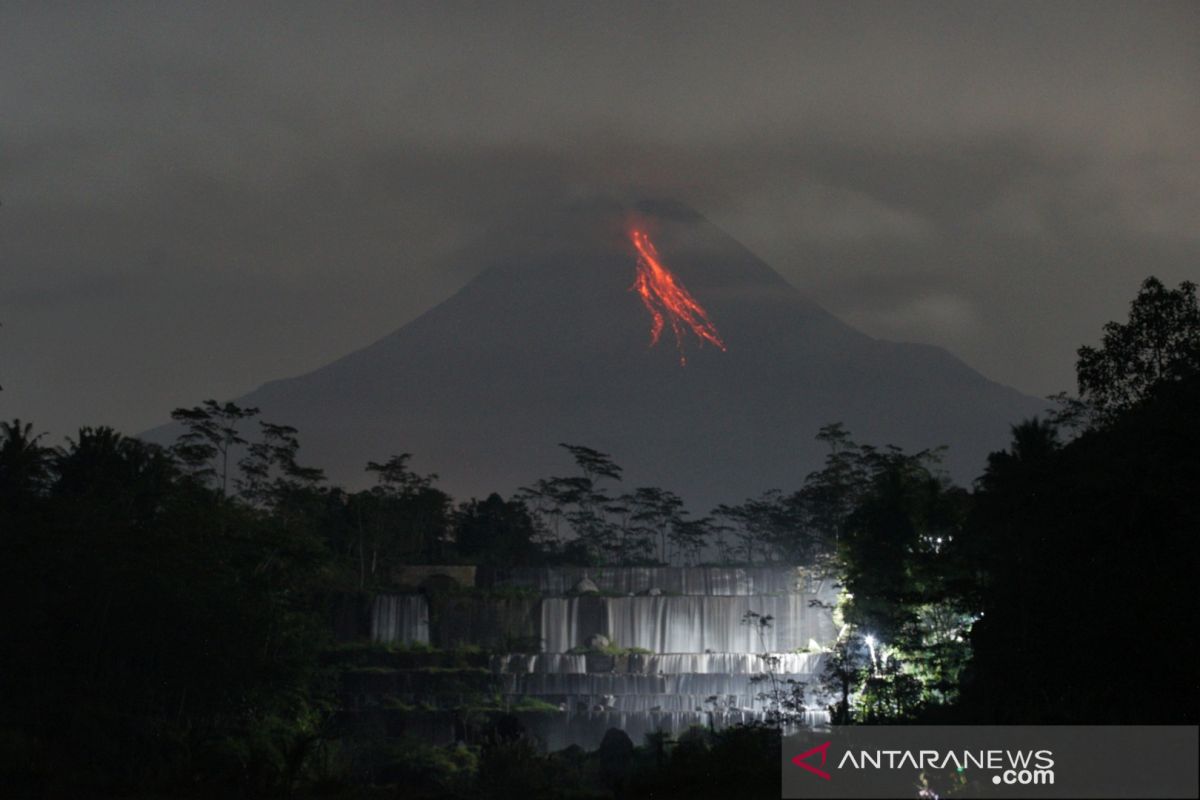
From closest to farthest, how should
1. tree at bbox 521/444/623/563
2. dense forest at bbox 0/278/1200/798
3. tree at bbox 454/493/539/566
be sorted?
dense forest at bbox 0/278/1200/798, tree at bbox 454/493/539/566, tree at bbox 521/444/623/563

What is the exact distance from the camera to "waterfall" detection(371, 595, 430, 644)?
193 ft

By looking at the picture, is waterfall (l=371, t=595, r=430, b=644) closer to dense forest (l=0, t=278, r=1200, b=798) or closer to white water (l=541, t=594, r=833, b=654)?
dense forest (l=0, t=278, r=1200, b=798)

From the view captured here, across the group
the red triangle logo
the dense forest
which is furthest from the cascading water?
the red triangle logo

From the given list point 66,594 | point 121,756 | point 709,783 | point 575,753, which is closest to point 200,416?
point 575,753

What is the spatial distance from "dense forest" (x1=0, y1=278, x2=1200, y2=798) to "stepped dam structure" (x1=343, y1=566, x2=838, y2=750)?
3.13m

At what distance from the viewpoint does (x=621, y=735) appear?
40.9m

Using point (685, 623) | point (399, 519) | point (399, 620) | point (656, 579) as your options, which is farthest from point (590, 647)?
point (399, 519)

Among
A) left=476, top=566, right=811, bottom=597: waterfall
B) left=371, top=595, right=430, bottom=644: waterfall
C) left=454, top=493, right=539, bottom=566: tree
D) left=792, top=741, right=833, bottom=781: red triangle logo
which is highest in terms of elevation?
left=454, top=493, right=539, bottom=566: tree

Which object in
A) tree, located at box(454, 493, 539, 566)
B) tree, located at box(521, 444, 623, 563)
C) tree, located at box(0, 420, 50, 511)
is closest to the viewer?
tree, located at box(0, 420, 50, 511)

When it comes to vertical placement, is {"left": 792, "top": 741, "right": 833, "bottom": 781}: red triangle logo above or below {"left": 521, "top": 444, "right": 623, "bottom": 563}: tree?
below

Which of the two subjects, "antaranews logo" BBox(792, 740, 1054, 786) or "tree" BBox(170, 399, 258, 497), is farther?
"tree" BBox(170, 399, 258, 497)

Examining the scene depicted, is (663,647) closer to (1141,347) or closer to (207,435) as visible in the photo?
(207,435)

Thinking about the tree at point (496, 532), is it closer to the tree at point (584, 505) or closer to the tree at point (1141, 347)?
the tree at point (584, 505)

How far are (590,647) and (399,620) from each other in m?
9.07
